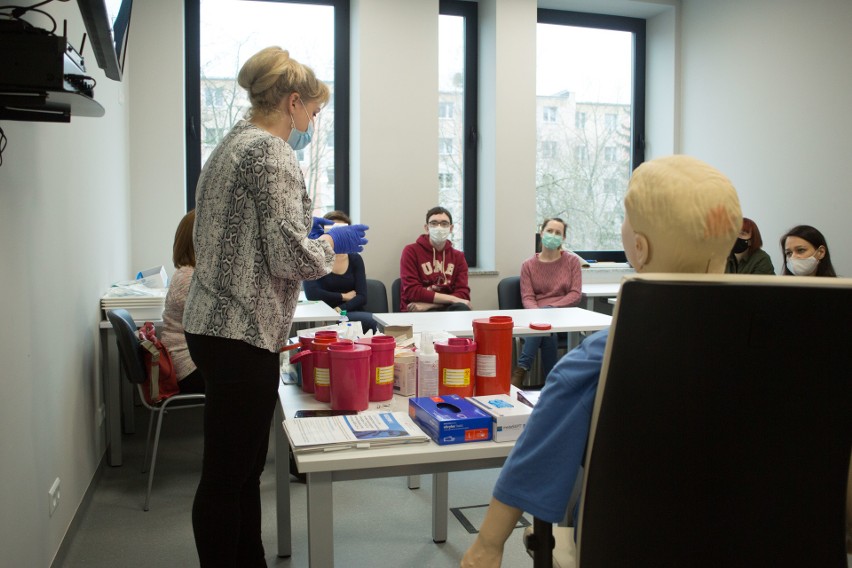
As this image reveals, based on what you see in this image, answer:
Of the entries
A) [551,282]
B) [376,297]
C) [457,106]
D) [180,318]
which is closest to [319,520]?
[180,318]

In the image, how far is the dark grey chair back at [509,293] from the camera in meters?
5.08

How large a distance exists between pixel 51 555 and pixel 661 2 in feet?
19.3

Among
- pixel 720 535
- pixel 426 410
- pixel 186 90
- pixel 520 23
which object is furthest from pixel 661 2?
pixel 720 535

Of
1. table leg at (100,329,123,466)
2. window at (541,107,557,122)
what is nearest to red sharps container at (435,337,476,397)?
table leg at (100,329,123,466)

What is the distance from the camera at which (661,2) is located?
19.6ft

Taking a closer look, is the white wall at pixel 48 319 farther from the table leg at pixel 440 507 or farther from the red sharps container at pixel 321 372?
the table leg at pixel 440 507

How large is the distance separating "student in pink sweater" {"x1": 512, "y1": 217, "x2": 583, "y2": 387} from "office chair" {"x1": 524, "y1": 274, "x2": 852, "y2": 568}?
12.4 feet

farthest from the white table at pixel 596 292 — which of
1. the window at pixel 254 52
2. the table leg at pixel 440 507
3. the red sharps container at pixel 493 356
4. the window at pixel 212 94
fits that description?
the red sharps container at pixel 493 356

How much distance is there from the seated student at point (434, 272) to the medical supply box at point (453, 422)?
3246 mm

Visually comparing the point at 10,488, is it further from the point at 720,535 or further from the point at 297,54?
the point at 297,54

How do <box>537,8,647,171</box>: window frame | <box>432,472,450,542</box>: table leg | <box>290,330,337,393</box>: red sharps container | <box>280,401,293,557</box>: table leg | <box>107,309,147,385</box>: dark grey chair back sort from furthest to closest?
<box>537,8,647,171</box>: window frame → <box>107,309,147,385</box>: dark grey chair back → <box>432,472,450,542</box>: table leg → <box>280,401,293,557</box>: table leg → <box>290,330,337,393</box>: red sharps container

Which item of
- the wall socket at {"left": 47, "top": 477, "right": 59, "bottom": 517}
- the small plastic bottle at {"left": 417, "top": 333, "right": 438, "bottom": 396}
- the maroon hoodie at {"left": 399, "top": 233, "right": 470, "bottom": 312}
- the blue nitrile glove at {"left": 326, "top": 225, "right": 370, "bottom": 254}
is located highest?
the blue nitrile glove at {"left": 326, "top": 225, "right": 370, "bottom": 254}

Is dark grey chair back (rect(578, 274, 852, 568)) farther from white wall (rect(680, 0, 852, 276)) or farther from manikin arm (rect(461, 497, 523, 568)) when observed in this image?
white wall (rect(680, 0, 852, 276))

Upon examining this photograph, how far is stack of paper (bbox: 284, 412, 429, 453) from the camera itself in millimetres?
1418
